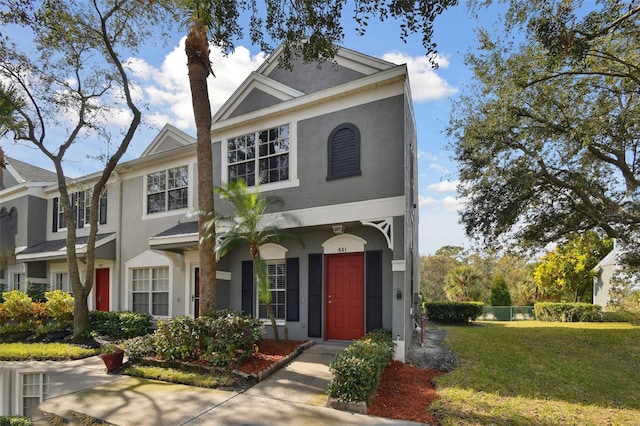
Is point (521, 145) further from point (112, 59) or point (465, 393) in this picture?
point (112, 59)

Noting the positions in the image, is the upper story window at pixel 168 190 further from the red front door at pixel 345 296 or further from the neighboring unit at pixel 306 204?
the red front door at pixel 345 296

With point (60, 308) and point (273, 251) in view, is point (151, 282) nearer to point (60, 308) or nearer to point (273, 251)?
point (60, 308)

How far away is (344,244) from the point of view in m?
10.4

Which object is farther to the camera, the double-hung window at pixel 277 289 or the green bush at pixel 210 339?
the double-hung window at pixel 277 289

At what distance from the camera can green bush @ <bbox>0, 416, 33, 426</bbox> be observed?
5.02 metres

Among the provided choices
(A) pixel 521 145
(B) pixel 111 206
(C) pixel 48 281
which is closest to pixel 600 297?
(A) pixel 521 145

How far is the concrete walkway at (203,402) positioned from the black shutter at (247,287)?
11.6 feet

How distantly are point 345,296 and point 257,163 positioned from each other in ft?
15.6

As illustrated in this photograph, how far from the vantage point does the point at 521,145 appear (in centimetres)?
1421

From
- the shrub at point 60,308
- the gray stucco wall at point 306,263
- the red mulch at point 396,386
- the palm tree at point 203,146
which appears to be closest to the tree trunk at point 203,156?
the palm tree at point 203,146

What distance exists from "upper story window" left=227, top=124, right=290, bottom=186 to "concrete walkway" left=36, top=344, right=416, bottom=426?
553cm

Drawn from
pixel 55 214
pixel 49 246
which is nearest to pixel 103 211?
pixel 49 246

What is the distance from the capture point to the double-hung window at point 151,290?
13898mm

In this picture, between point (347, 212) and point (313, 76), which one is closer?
point (347, 212)
